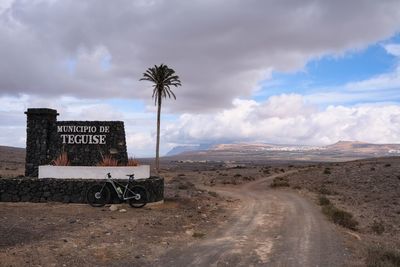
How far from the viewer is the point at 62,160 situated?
79.4ft

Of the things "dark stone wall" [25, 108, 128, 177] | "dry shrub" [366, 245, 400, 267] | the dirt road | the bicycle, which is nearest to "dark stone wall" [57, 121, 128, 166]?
"dark stone wall" [25, 108, 128, 177]

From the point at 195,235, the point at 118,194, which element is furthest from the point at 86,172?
the point at 195,235

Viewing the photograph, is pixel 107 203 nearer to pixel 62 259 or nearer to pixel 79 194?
pixel 79 194

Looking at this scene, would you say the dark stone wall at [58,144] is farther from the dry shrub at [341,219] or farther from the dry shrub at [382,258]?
the dry shrub at [382,258]

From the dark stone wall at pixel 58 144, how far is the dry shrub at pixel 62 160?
27 centimetres

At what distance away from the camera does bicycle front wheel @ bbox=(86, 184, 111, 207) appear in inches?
819

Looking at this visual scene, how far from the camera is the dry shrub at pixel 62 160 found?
79.1 ft

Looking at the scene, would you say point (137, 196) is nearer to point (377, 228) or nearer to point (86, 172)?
point (86, 172)

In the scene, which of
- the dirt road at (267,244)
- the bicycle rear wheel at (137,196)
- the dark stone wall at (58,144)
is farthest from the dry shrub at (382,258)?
the dark stone wall at (58,144)

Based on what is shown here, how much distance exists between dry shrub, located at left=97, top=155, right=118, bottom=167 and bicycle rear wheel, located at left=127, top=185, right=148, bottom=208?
2.99 metres

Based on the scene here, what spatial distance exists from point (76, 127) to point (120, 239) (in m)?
12.1

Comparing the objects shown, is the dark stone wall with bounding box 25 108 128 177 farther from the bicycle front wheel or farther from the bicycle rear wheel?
the bicycle front wheel

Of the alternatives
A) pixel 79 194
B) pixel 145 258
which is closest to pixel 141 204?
pixel 79 194

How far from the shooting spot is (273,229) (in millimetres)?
17328
